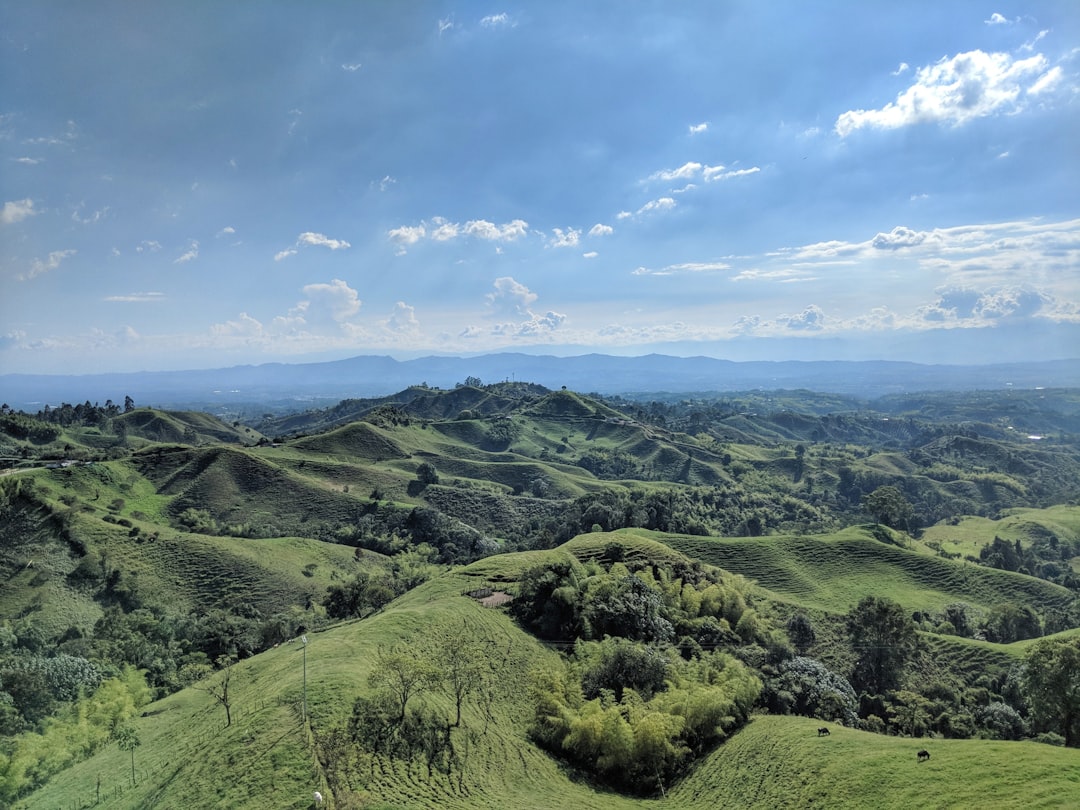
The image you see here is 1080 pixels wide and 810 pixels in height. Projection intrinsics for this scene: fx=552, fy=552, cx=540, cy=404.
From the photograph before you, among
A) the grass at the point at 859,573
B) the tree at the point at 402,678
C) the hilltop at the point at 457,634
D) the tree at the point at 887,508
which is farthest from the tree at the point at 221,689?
the tree at the point at 887,508

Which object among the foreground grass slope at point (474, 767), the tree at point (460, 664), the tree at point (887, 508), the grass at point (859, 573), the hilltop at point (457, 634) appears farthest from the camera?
the tree at point (887, 508)

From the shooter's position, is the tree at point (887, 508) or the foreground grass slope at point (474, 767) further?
the tree at point (887, 508)

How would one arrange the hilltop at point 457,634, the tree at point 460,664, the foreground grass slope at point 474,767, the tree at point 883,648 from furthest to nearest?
the tree at point 883,648, the tree at point 460,664, the hilltop at point 457,634, the foreground grass slope at point 474,767

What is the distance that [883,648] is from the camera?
5584 centimetres

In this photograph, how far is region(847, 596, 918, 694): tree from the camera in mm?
55188

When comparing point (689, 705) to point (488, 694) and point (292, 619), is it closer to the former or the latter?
point (488, 694)

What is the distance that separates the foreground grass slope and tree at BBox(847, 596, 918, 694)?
900 inches

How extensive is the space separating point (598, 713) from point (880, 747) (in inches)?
617

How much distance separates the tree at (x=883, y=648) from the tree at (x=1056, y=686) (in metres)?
14.5

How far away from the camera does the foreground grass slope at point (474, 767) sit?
965 inches

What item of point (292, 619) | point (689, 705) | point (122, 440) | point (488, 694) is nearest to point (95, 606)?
point (292, 619)

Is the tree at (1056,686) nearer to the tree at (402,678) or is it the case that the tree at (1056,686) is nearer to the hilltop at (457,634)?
the hilltop at (457,634)

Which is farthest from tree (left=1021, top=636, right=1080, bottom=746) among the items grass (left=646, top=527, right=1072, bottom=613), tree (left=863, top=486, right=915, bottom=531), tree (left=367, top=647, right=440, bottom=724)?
tree (left=863, top=486, right=915, bottom=531)

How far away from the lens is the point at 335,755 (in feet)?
86.8
